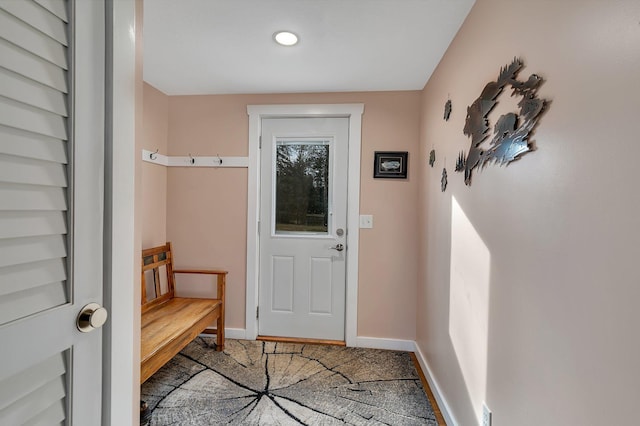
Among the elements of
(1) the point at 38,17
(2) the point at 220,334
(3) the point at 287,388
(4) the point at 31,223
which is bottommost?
(3) the point at 287,388

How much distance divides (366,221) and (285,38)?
1.53 meters

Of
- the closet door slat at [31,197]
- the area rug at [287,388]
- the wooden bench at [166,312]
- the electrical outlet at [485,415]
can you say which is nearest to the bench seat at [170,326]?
the wooden bench at [166,312]

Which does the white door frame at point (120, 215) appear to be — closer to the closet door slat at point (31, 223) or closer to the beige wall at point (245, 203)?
the closet door slat at point (31, 223)

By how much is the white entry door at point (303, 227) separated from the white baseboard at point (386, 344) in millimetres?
206

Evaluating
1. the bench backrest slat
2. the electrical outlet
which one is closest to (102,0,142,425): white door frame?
the electrical outlet

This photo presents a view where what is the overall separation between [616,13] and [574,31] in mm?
131

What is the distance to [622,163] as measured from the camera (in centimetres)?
67

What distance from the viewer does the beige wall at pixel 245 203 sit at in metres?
2.59

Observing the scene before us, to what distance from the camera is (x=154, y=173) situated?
2604 mm

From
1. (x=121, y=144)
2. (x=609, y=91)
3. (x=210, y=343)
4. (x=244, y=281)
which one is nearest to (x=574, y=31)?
(x=609, y=91)

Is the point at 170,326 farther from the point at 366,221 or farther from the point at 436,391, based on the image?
the point at 436,391

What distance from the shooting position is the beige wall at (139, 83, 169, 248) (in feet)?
8.16

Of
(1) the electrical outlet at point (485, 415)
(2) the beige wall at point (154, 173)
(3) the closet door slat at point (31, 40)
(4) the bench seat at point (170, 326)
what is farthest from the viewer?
(2) the beige wall at point (154, 173)

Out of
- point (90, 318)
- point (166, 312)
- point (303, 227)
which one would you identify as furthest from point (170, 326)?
point (90, 318)
